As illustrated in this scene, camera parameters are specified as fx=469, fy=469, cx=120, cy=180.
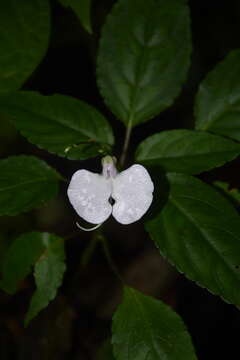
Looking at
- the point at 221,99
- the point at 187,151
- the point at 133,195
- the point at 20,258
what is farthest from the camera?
the point at 221,99

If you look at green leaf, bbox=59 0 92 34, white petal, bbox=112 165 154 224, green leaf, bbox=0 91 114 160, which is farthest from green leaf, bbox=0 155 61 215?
green leaf, bbox=59 0 92 34

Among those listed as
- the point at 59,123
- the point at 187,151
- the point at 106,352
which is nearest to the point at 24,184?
the point at 59,123

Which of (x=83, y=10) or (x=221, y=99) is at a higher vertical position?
(x=83, y=10)

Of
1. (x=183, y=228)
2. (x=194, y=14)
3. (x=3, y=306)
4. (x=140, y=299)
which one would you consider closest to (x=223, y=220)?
(x=183, y=228)

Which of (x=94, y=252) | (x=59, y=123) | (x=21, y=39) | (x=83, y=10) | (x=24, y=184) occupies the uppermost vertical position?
(x=83, y=10)

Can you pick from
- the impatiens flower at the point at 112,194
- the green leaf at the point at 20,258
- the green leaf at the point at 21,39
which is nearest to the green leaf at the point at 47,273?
the green leaf at the point at 20,258

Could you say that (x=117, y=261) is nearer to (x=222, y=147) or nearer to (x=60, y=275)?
(x=60, y=275)

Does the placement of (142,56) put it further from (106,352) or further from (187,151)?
(106,352)

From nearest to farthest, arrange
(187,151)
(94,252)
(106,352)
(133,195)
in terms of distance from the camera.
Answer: (133,195)
(187,151)
(106,352)
(94,252)
